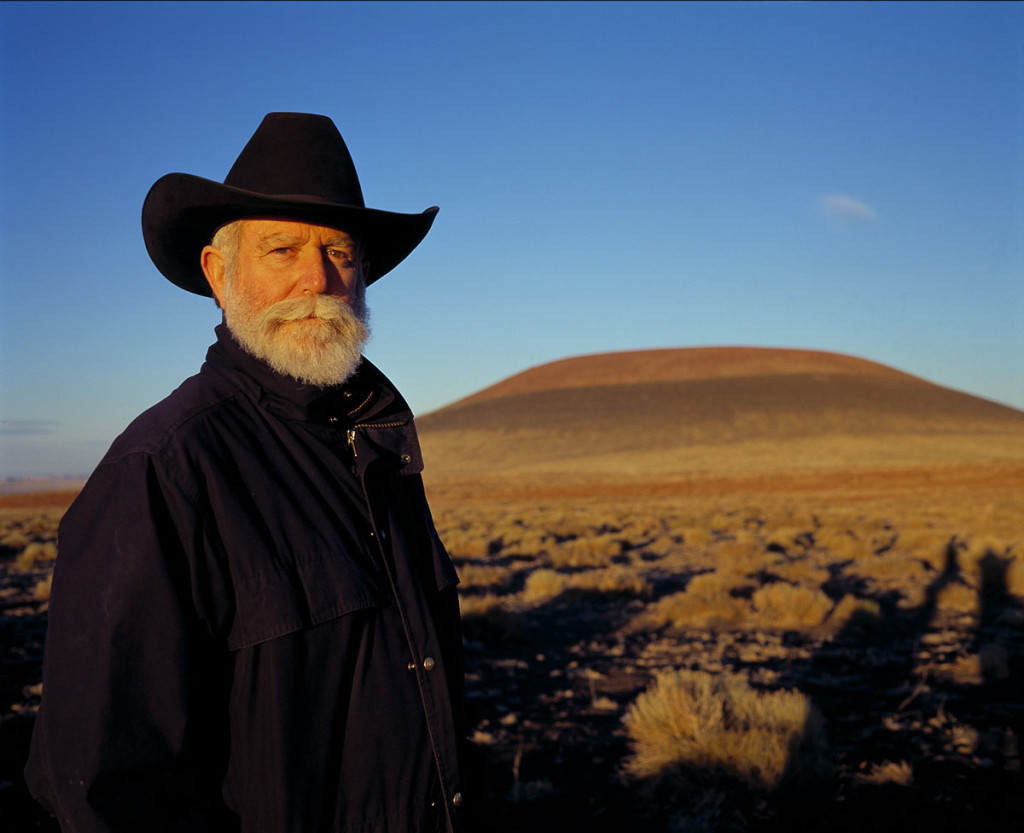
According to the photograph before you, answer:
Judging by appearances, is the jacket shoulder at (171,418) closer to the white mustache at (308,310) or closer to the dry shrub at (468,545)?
the white mustache at (308,310)

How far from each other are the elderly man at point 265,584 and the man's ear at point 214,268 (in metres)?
0.06

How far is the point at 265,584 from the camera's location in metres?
1.62

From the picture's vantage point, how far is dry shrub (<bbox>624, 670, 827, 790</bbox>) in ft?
17.5

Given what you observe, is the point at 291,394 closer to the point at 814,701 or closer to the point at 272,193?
the point at 272,193

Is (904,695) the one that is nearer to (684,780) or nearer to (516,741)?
(684,780)

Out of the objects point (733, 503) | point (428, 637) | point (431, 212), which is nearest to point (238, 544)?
point (428, 637)

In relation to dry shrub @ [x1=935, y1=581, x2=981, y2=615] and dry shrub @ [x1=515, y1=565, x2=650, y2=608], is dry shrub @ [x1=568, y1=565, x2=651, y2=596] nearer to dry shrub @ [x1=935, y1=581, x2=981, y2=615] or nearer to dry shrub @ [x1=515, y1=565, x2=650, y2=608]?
dry shrub @ [x1=515, y1=565, x2=650, y2=608]

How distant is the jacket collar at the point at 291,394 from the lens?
1.94 meters

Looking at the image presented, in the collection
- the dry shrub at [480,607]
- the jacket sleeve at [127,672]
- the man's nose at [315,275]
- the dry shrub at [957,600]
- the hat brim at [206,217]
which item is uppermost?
the hat brim at [206,217]

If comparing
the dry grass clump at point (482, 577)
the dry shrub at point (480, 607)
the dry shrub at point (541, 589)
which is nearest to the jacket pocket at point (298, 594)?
the dry shrub at point (480, 607)

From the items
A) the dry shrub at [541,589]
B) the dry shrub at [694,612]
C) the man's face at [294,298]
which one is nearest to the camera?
the man's face at [294,298]

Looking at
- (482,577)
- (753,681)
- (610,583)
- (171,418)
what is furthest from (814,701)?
(171,418)

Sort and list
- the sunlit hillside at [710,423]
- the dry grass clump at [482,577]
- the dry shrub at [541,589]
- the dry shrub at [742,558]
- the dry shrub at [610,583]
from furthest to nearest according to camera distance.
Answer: the sunlit hillside at [710,423] < the dry shrub at [742,558] < the dry grass clump at [482,577] < the dry shrub at [610,583] < the dry shrub at [541,589]

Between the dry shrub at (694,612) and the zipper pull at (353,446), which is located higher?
the zipper pull at (353,446)
